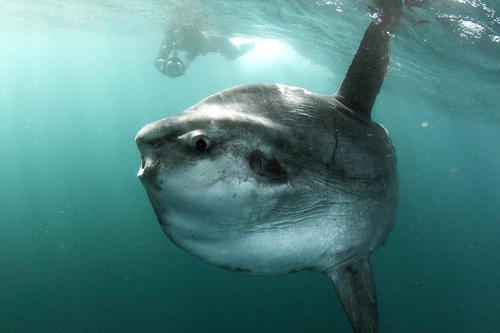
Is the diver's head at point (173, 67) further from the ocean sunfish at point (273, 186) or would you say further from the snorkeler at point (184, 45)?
the ocean sunfish at point (273, 186)

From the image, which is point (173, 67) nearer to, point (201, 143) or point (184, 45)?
point (184, 45)

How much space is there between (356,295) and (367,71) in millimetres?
1962

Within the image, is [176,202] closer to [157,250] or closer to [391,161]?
[391,161]

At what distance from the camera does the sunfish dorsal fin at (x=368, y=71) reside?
8.41 feet

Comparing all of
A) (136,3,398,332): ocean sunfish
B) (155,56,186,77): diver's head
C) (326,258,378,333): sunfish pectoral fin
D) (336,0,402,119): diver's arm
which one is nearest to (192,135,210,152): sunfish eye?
(136,3,398,332): ocean sunfish

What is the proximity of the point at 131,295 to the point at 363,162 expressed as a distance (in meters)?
15.4

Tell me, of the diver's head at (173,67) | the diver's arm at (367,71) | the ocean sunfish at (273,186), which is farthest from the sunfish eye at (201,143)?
Result: the diver's head at (173,67)

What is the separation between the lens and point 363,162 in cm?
189

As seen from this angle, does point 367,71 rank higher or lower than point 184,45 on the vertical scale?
higher

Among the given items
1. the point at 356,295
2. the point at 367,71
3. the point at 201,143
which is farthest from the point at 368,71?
the point at 201,143

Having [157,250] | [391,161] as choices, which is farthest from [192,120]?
[157,250]

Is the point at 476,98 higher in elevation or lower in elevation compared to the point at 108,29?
higher

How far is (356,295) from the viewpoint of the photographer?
1824 millimetres

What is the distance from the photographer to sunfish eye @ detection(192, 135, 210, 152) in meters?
1.17
